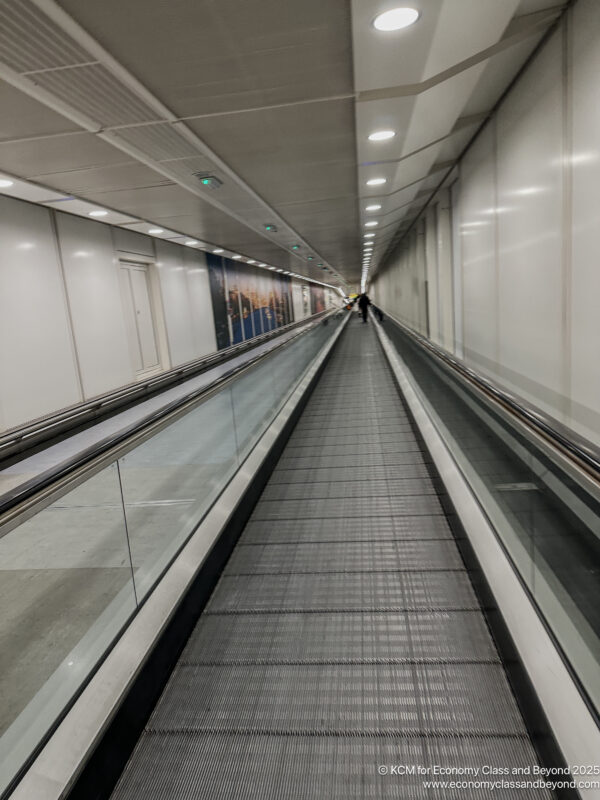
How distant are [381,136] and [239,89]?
2092mm

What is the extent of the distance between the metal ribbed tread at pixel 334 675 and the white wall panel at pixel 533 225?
2315 mm

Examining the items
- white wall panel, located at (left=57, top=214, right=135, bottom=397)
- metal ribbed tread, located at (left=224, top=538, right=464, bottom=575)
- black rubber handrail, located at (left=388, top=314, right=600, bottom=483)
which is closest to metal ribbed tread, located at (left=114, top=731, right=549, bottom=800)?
black rubber handrail, located at (left=388, top=314, right=600, bottom=483)

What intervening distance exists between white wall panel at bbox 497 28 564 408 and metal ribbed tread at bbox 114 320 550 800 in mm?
2315

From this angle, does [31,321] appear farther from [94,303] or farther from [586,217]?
[586,217]

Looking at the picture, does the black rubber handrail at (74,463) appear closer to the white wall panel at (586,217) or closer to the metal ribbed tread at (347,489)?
the metal ribbed tread at (347,489)

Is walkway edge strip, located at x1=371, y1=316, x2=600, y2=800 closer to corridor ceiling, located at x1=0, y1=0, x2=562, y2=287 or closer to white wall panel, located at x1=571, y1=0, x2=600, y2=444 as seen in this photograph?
white wall panel, located at x1=571, y1=0, x2=600, y2=444

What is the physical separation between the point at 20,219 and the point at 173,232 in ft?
13.3

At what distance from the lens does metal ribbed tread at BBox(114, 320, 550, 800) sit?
5.66 ft

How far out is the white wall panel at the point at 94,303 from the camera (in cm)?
867

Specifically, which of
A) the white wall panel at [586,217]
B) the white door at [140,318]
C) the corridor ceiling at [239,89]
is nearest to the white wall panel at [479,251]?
the corridor ceiling at [239,89]

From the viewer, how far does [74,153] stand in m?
5.29

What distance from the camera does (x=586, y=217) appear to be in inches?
151

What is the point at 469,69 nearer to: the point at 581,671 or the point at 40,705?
the point at 581,671

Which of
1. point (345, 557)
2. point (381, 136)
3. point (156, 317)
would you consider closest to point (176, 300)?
point (156, 317)
